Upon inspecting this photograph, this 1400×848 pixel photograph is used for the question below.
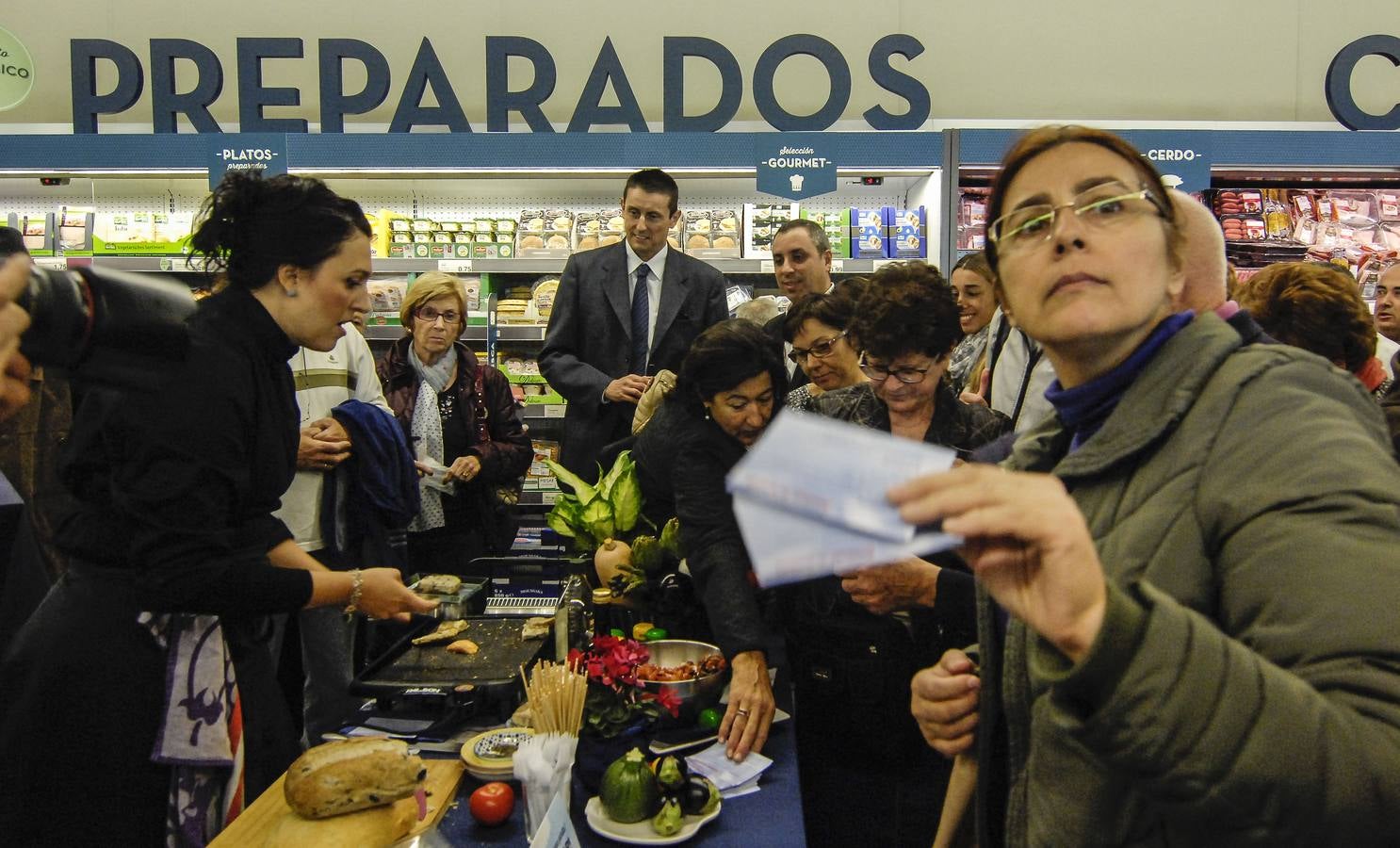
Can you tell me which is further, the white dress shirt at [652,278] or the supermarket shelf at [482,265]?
the supermarket shelf at [482,265]

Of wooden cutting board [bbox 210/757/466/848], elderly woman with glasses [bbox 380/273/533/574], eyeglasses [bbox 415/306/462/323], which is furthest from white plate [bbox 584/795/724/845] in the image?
eyeglasses [bbox 415/306/462/323]

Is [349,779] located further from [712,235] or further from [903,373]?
[712,235]

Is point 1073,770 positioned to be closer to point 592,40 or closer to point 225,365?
point 225,365

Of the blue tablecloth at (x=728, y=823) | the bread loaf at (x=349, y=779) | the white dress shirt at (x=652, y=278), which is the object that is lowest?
the blue tablecloth at (x=728, y=823)

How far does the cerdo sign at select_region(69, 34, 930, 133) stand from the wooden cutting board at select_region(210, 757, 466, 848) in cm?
454

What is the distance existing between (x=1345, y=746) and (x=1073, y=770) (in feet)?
0.91

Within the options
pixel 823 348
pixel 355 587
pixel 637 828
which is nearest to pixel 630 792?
pixel 637 828

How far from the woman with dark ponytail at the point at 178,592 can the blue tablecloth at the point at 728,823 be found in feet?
1.72

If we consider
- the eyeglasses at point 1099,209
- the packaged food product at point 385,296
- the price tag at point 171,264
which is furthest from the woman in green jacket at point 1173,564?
the price tag at point 171,264

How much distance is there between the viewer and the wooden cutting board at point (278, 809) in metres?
1.44

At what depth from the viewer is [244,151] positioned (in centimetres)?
526

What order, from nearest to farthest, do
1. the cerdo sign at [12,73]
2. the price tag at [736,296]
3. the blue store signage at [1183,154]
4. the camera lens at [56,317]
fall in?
the camera lens at [56,317], the blue store signage at [1183,154], the price tag at [736,296], the cerdo sign at [12,73]

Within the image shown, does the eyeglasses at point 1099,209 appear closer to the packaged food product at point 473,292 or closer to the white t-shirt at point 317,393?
the white t-shirt at point 317,393

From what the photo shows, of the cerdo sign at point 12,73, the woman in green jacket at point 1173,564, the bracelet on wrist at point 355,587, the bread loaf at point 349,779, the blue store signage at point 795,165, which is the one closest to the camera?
the woman in green jacket at point 1173,564
